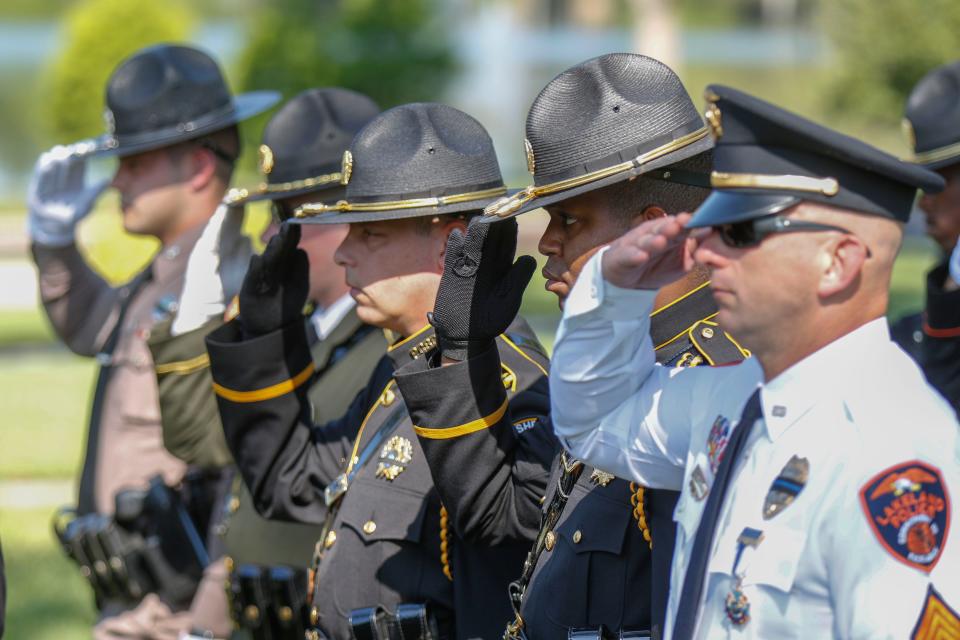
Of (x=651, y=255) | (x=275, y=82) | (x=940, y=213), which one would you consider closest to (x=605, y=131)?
(x=651, y=255)

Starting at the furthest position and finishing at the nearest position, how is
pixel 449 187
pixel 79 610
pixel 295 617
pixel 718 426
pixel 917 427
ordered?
pixel 79 610 → pixel 295 617 → pixel 449 187 → pixel 718 426 → pixel 917 427

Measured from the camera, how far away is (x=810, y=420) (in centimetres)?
223

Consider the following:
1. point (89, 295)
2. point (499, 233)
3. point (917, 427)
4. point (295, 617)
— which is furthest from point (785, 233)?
point (89, 295)

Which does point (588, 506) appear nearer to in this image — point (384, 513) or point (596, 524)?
point (596, 524)

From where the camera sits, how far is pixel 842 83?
2305 centimetres

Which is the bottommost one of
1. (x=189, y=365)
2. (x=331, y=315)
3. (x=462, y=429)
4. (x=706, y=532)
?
(x=706, y=532)

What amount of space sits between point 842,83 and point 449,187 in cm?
2056

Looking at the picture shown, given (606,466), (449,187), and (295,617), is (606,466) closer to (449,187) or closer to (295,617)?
(449,187)

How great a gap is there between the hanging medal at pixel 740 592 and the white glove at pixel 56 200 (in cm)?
447

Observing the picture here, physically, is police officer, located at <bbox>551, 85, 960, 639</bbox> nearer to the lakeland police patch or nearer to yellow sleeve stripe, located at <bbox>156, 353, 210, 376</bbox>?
the lakeland police patch

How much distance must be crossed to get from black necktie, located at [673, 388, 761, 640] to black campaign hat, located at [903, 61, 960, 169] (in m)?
3.42

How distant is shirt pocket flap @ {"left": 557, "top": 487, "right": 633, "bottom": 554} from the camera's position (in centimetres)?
286

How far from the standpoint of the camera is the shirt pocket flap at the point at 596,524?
2855 mm

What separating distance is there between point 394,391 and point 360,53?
21.2m
